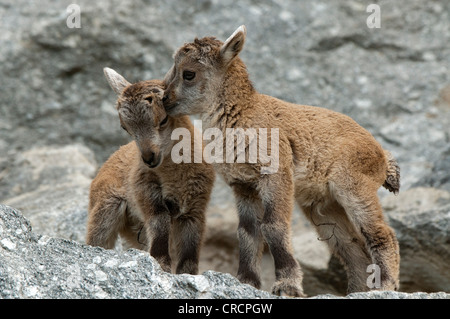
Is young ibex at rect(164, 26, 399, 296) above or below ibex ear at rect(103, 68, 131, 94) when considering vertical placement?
below

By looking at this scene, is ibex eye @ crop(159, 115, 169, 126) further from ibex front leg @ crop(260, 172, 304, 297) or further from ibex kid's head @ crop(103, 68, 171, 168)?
ibex front leg @ crop(260, 172, 304, 297)

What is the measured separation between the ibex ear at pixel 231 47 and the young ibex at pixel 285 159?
0.04 feet

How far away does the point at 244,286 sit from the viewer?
23.8 ft

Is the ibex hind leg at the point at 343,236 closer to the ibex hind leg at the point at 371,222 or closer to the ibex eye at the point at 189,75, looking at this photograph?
the ibex hind leg at the point at 371,222

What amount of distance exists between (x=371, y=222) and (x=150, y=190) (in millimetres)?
2694

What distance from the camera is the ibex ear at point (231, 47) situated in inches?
366

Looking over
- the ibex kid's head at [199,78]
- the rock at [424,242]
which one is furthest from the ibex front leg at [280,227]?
the rock at [424,242]

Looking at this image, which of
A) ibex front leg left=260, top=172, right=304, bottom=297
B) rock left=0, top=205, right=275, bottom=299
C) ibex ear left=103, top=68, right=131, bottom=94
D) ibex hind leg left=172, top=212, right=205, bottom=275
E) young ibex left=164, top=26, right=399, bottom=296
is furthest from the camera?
ibex ear left=103, top=68, right=131, bottom=94

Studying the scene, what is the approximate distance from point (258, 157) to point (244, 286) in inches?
80.8

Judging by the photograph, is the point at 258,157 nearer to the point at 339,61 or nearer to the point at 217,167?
the point at 217,167

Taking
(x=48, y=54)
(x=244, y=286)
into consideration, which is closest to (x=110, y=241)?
(x=244, y=286)

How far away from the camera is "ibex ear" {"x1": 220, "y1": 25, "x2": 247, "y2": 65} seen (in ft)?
30.5

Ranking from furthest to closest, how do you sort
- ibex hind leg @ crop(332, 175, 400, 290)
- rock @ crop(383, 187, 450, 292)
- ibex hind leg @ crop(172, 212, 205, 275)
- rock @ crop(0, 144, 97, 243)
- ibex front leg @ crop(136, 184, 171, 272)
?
rock @ crop(0, 144, 97, 243), rock @ crop(383, 187, 450, 292), ibex hind leg @ crop(172, 212, 205, 275), ibex front leg @ crop(136, 184, 171, 272), ibex hind leg @ crop(332, 175, 400, 290)

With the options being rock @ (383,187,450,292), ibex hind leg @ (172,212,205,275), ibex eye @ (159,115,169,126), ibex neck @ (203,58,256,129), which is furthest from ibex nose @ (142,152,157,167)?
rock @ (383,187,450,292)
